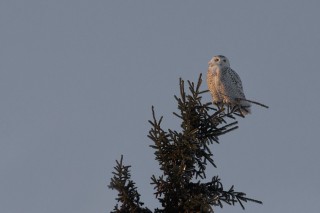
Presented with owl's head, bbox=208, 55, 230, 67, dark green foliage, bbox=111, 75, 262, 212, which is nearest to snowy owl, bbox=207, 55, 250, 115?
owl's head, bbox=208, 55, 230, 67

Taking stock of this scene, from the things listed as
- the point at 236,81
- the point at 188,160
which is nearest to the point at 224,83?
the point at 236,81

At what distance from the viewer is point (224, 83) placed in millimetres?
12453

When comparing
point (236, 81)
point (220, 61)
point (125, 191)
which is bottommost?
point (125, 191)

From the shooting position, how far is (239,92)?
1245 cm

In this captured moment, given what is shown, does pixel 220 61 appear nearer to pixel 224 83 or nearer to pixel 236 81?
pixel 236 81

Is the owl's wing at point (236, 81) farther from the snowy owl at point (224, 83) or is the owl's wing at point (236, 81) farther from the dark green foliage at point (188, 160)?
the dark green foliage at point (188, 160)

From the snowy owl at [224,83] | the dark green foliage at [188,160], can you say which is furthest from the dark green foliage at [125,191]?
the snowy owl at [224,83]

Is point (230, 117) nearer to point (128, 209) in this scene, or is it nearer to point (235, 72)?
point (128, 209)

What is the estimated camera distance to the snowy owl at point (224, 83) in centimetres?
1225

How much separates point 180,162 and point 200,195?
520mm

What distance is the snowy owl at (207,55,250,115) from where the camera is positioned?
12.2 meters

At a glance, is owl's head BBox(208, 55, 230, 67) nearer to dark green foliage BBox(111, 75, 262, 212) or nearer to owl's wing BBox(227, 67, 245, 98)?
owl's wing BBox(227, 67, 245, 98)

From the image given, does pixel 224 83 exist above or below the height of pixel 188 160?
above

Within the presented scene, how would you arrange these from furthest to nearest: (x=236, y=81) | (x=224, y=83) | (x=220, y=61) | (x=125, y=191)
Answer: (x=220, y=61) → (x=236, y=81) → (x=224, y=83) → (x=125, y=191)
